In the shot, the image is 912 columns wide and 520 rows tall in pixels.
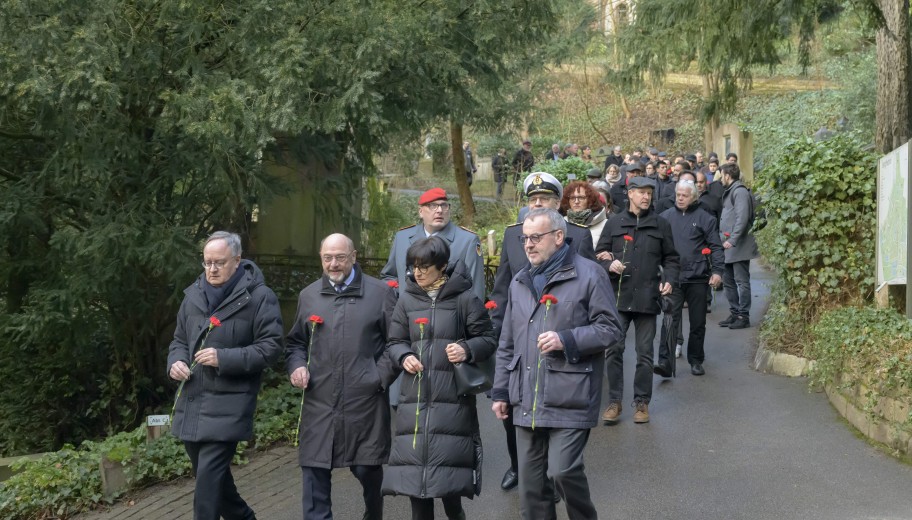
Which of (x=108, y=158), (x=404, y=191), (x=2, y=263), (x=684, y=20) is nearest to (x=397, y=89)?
(x=108, y=158)

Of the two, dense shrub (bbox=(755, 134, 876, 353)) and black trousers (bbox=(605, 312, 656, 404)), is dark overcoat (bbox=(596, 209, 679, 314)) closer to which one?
black trousers (bbox=(605, 312, 656, 404))

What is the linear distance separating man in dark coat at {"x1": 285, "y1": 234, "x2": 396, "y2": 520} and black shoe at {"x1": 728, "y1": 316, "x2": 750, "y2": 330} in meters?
8.06

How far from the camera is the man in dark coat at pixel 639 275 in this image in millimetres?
8648

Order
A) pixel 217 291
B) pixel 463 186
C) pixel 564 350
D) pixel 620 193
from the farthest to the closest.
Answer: pixel 463 186
pixel 620 193
pixel 217 291
pixel 564 350

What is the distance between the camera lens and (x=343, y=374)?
608 centimetres

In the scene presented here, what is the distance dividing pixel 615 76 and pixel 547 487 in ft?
29.3

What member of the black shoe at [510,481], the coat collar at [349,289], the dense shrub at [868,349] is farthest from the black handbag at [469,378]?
the dense shrub at [868,349]

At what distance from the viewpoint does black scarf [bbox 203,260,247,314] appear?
20.4 feet

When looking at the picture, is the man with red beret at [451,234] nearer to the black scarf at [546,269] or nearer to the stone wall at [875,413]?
the black scarf at [546,269]

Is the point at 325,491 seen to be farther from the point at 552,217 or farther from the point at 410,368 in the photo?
the point at 552,217

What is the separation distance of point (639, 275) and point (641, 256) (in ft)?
0.62

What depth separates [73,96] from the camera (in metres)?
8.83

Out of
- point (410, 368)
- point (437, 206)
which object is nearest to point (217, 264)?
point (410, 368)

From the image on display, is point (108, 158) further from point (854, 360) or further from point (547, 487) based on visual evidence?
point (854, 360)
